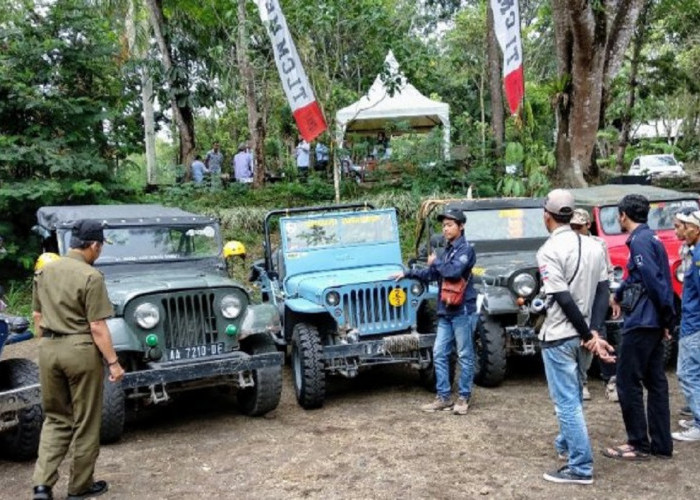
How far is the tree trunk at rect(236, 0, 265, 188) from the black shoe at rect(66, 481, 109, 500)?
1066 cm

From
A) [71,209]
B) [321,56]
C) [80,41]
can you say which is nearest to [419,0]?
[321,56]

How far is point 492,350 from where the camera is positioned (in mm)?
6645

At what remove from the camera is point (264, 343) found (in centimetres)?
614

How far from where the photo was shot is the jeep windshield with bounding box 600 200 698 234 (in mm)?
7781

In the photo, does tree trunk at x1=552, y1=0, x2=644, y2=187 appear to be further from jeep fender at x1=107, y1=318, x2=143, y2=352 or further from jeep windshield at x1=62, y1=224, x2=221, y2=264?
jeep fender at x1=107, y1=318, x2=143, y2=352

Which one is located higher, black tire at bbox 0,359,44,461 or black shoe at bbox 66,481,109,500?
black tire at bbox 0,359,44,461

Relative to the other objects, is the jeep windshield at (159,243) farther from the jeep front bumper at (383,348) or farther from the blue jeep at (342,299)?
the jeep front bumper at (383,348)

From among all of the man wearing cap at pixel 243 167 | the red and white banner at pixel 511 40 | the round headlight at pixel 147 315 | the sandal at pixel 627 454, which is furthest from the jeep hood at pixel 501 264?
the man wearing cap at pixel 243 167

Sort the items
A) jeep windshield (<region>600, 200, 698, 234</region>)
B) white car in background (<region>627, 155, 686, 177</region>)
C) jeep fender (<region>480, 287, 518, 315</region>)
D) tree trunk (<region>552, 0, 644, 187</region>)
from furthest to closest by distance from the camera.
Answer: white car in background (<region>627, 155, 686, 177</region>) → tree trunk (<region>552, 0, 644, 187</region>) → jeep windshield (<region>600, 200, 698, 234</region>) → jeep fender (<region>480, 287, 518, 315</region>)

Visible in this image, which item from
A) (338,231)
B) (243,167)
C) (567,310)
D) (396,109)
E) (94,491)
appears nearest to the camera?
(567,310)

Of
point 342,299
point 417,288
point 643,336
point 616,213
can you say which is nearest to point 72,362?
point 342,299

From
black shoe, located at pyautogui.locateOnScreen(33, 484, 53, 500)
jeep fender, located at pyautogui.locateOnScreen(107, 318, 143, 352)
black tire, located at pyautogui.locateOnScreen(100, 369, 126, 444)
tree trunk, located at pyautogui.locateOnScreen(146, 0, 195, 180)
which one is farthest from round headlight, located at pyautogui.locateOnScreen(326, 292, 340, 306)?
tree trunk, located at pyautogui.locateOnScreen(146, 0, 195, 180)

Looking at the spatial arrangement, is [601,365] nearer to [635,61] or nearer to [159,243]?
[159,243]

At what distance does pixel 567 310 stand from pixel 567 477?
3.63ft
